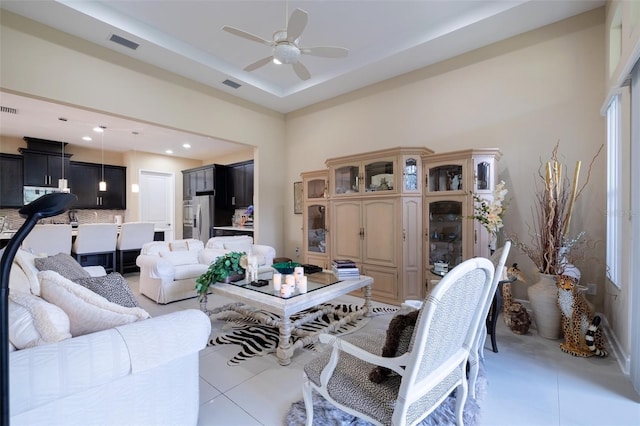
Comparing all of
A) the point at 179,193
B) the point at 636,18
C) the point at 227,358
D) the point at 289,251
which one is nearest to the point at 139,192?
the point at 179,193

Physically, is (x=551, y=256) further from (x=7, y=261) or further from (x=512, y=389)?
(x=7, y=261)

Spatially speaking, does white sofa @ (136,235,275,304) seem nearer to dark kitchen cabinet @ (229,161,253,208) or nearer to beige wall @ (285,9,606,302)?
dark kitchen cabinet @ (229,161,253,208)

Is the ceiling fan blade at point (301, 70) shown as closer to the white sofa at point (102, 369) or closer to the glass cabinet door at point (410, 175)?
the glass cabinet door at point (410, 175)

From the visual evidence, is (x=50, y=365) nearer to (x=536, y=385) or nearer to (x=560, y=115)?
(x=536, y=385)

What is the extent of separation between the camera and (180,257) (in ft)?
13.8

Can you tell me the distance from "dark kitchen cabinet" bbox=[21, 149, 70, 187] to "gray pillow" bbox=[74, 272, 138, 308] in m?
5.69

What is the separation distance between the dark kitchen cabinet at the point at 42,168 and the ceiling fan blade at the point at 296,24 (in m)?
6.61

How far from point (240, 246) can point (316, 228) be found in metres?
1.26

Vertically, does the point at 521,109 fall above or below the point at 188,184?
above

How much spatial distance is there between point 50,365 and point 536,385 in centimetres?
275

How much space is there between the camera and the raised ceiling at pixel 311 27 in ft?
9.95

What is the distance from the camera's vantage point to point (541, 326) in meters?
2.77

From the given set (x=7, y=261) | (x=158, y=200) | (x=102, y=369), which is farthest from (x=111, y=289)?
(x=158, y=200)

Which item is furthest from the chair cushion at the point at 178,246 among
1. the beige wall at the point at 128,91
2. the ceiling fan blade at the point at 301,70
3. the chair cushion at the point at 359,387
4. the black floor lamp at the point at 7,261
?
the black floor lamp at the point at 7,261
